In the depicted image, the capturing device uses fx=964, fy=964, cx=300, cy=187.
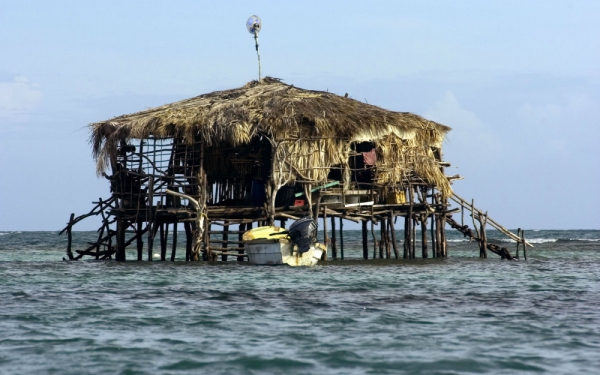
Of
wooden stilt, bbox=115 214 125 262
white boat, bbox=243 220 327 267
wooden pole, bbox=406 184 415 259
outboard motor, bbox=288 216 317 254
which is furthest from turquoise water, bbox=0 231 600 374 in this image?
wooden pole, bbox=406 184 415 259

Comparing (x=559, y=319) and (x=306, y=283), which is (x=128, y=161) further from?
(x=559, y=319)

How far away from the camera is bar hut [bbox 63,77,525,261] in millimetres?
29250

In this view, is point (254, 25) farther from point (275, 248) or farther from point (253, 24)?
point (275, 248)

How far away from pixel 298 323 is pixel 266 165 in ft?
52.9

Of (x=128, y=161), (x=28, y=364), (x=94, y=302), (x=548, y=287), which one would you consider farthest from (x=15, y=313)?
(x=128, y=161)

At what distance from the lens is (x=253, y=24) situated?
1399 inches

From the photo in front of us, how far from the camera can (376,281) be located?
74.7 feet

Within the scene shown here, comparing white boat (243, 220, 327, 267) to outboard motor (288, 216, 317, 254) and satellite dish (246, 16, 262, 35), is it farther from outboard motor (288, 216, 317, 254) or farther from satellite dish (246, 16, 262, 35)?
satellite dish (246, 16, 262, 35)

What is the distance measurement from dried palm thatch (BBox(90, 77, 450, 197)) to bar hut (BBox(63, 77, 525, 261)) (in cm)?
3

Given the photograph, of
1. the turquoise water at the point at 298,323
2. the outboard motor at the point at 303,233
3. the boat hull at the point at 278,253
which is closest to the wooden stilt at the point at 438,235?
the boat hull at the point at 278,253

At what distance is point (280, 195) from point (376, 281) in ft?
28.0

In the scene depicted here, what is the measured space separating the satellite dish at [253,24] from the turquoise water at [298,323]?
43.2 feet

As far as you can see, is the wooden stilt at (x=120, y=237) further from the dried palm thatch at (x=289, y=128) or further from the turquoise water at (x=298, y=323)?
the turquoise water at (x=298, y=323)

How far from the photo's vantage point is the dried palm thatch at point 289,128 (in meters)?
29.1
